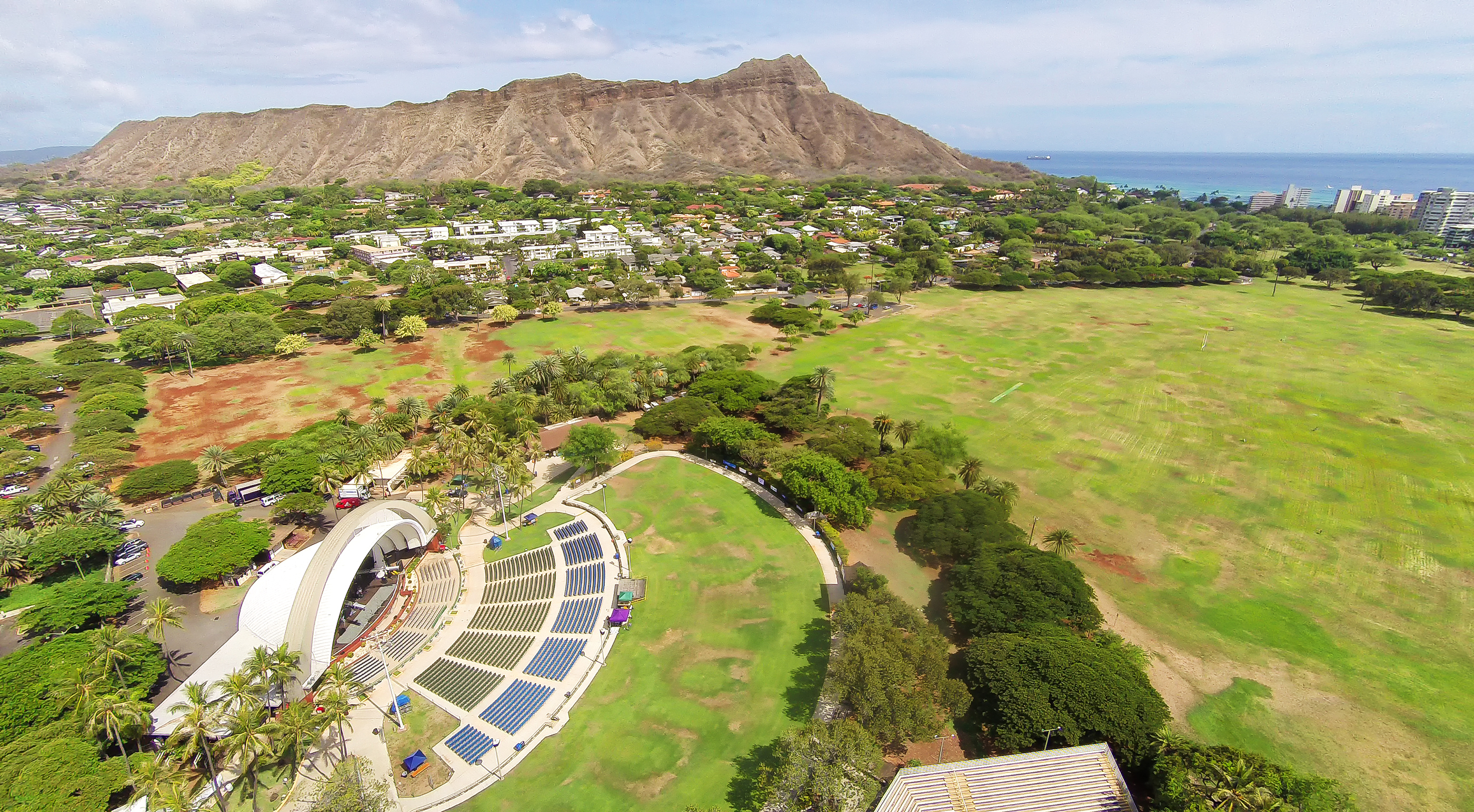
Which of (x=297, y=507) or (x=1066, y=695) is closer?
(x=1066, y=695)

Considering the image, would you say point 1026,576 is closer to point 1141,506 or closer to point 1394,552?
point 1141,506

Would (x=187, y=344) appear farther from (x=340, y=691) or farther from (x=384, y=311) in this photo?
(x=340, y=691)

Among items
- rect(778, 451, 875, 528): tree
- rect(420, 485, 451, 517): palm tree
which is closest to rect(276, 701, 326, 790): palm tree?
rect(420, 485, 451, 517): palm tree

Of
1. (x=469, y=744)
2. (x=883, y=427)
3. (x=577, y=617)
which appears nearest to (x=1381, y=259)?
(x=883, y=427)

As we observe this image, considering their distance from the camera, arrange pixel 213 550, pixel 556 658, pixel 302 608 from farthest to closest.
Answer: pixel 213 550, pixel 556 658, pixel 302 608

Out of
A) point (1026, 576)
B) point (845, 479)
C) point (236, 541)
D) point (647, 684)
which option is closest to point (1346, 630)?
point (1026, 576)

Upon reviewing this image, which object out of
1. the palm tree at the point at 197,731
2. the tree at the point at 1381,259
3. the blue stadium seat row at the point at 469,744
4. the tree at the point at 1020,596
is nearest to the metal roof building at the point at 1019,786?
the tree at the point at 1020,596
